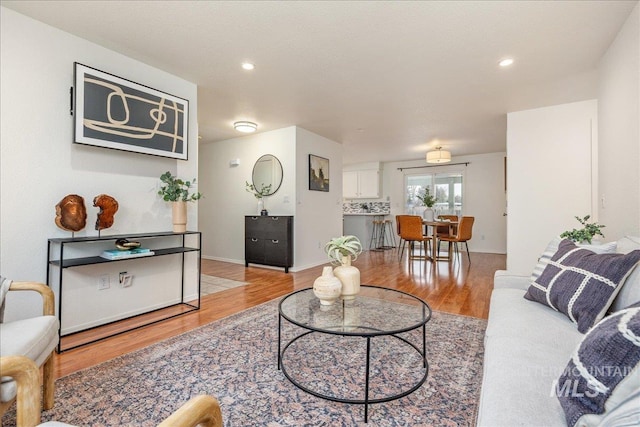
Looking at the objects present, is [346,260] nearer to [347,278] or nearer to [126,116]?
[347,278]

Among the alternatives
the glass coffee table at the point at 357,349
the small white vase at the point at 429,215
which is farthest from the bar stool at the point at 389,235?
the glass coffee table at the point at 357,349

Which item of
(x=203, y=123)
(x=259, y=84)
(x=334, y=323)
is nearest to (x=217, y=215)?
(x=203, y=123)

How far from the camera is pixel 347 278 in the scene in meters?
1.83

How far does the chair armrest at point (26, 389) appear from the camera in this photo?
0.91m

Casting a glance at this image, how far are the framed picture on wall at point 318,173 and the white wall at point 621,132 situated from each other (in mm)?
3611

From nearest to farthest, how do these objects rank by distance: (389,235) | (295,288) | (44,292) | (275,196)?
(44,292) < (295,288) < (275,196) < (389,235)

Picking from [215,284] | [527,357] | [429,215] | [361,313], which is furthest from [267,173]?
[527,357]

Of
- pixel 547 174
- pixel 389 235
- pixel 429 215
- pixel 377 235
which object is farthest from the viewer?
pixel 389 235

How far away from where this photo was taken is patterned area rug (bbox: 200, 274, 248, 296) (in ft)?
11.7

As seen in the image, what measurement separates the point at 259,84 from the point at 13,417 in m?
3.07

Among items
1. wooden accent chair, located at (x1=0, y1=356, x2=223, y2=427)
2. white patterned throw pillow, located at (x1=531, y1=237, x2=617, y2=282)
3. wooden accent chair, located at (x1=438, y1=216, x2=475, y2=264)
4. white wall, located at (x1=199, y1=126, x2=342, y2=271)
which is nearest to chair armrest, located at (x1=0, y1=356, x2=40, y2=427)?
wooden accent chair, located at (x1=0, y1=356, x2=223, y2=427)

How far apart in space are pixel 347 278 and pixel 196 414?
1.23m

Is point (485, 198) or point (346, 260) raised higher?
point (485, 198)

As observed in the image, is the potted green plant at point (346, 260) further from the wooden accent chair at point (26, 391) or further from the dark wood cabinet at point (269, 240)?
the dark wood cabinet at point (269, 240)
